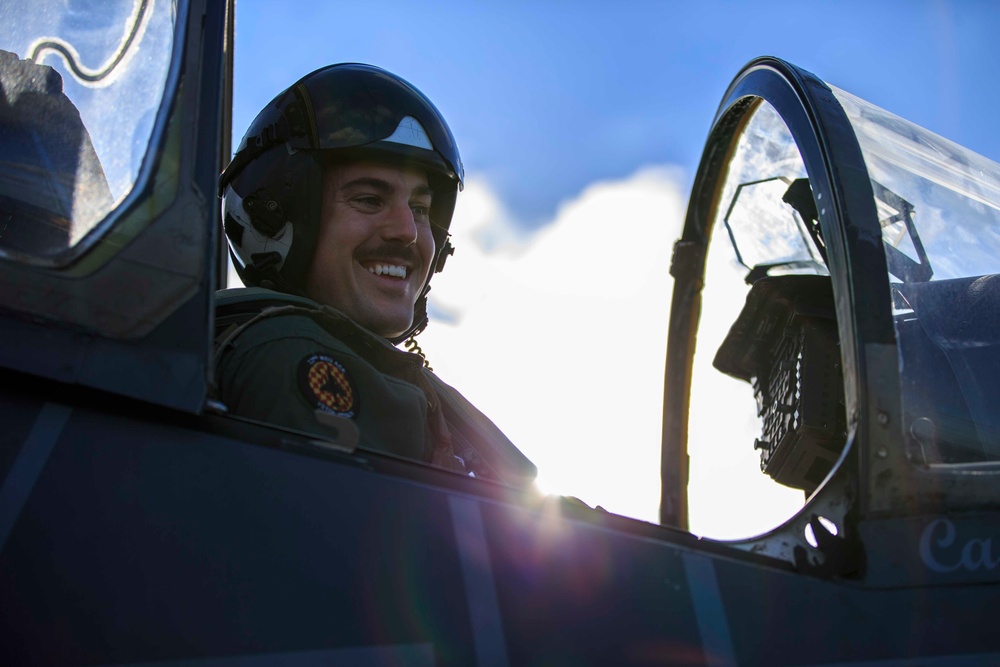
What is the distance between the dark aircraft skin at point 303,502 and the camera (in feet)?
3.11

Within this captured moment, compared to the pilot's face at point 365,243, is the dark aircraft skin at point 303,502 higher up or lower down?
lower down

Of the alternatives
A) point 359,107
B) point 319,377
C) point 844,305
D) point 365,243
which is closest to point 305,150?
point 359,107

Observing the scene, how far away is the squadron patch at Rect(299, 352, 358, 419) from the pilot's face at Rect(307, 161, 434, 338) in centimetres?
86

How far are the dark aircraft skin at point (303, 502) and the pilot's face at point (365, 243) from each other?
117 cm

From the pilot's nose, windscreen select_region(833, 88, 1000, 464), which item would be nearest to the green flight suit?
the pilot's nose

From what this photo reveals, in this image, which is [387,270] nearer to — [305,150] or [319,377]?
[305,150]

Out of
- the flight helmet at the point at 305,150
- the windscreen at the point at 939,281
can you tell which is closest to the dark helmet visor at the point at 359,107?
the flight helmet at the point at 305,150

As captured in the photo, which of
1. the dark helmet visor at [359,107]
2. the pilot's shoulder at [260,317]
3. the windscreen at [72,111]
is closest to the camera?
the windscreen at [72,111]

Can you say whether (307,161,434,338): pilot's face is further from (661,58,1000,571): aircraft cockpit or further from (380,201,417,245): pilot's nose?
(661,58,1000,571): aircraft cockpit

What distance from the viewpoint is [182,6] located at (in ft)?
4.13

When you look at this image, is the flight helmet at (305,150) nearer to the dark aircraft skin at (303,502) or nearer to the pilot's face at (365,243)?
the pilot's face at (365,243)

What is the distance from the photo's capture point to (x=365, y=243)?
8.41 feet

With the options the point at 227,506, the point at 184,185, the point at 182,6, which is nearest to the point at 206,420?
the point at 227,506

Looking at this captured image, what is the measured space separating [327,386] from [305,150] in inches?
42.3
